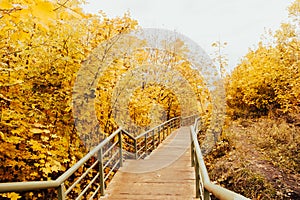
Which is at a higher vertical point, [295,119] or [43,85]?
[43,85]

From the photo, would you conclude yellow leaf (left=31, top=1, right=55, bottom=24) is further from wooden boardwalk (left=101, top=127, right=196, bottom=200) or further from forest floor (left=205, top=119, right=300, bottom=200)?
forest floor (left=205, top=119, right=300, bottom=200)

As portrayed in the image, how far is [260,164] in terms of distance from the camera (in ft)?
31.2

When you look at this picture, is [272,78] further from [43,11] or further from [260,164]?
[43,11]

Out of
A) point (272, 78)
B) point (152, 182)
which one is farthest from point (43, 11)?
point (272, 78)

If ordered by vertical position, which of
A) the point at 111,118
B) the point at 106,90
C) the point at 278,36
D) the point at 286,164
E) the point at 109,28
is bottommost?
the point at 286,164

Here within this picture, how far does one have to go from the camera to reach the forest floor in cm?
780

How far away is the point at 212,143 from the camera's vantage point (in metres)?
10.8

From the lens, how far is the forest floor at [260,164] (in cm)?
780

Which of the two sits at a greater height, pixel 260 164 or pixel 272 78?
pixel 272 78

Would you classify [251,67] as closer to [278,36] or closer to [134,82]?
[278,36]

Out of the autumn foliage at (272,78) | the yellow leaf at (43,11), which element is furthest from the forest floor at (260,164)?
the yellow leaf at (43,11)

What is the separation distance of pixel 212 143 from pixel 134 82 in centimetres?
508

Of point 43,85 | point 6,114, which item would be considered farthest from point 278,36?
point 6,114

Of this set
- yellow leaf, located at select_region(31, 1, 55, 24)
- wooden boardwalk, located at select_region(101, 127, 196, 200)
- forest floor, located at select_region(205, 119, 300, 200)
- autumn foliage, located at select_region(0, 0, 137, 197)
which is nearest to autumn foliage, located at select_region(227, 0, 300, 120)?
forest floor, located at select_region(205, 119, 300, 200)
